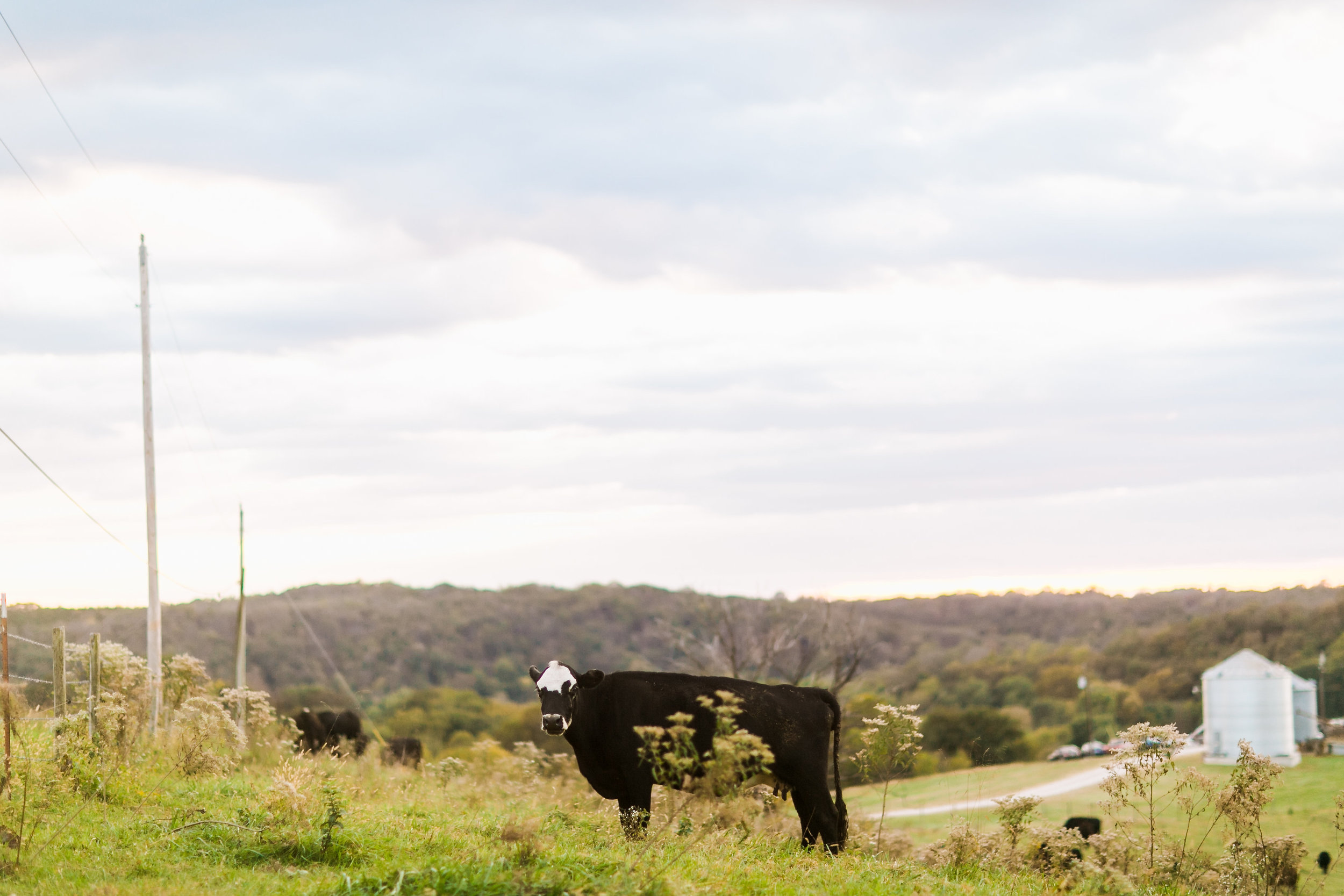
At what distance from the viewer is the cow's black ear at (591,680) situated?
1352cm

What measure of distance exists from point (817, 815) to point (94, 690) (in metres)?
9.99

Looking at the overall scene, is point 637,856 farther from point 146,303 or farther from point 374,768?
point 146,303

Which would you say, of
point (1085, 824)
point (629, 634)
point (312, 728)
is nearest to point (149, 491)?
point (312, 728)

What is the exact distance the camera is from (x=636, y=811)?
41.0 ft

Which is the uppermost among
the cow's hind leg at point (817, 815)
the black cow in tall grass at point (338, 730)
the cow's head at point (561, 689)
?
the cow's head at point (561, 689)

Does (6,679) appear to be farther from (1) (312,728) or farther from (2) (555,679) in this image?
(1) (312,728)

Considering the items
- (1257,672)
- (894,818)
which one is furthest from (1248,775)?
(1257,672)

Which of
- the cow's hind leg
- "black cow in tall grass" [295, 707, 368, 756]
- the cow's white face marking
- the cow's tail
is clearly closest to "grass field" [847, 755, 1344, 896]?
the cow's tail

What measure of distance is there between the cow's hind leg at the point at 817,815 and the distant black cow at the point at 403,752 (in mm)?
12865

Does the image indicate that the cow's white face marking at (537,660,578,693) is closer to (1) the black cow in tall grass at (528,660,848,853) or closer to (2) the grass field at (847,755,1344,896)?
(1) the black cow in tall grass at (528,660,848,853)

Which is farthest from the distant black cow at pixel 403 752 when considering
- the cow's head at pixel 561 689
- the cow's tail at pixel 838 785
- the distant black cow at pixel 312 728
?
the cow's tail at pixel 838 785

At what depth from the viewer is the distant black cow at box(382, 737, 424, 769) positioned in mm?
26203

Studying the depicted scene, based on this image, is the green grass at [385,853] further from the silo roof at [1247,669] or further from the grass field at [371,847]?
the silo roof at [1247,669]

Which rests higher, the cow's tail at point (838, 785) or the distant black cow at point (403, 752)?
the cow's tail at point (838, 785)
